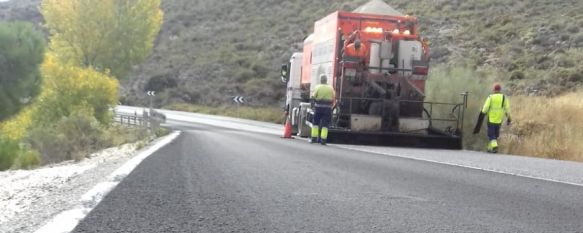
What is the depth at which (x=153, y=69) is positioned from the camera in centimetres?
5762

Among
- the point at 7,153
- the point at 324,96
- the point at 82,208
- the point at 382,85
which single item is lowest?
the point at 7,153

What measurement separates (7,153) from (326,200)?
65.9ft

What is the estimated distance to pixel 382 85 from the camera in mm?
16984

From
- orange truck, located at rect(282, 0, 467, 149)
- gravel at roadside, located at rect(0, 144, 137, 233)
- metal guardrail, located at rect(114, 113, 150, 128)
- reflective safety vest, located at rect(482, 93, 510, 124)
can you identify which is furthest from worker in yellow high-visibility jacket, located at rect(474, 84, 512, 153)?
metal guardrail, located at rect(114, 113, 150, 128)

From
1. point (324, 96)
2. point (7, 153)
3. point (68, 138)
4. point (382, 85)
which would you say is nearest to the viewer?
point (324, 96)

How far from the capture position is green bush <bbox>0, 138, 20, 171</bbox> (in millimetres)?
22609

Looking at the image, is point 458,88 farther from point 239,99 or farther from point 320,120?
point 239,99

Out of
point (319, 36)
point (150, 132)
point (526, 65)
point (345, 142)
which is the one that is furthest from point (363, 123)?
point (526, 65)

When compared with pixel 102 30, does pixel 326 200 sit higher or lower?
lower

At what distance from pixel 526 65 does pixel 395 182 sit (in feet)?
86.0

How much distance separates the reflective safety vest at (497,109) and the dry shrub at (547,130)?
1.19 meters

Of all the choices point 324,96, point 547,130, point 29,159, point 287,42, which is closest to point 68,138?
point 29,159

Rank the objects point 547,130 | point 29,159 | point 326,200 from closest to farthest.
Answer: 1. point 326,200
2. point 547,130
3. point 29,159

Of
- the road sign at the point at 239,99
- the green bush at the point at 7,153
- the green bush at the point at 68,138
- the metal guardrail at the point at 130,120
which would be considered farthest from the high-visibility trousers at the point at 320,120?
the road sign at the point at 239,99
